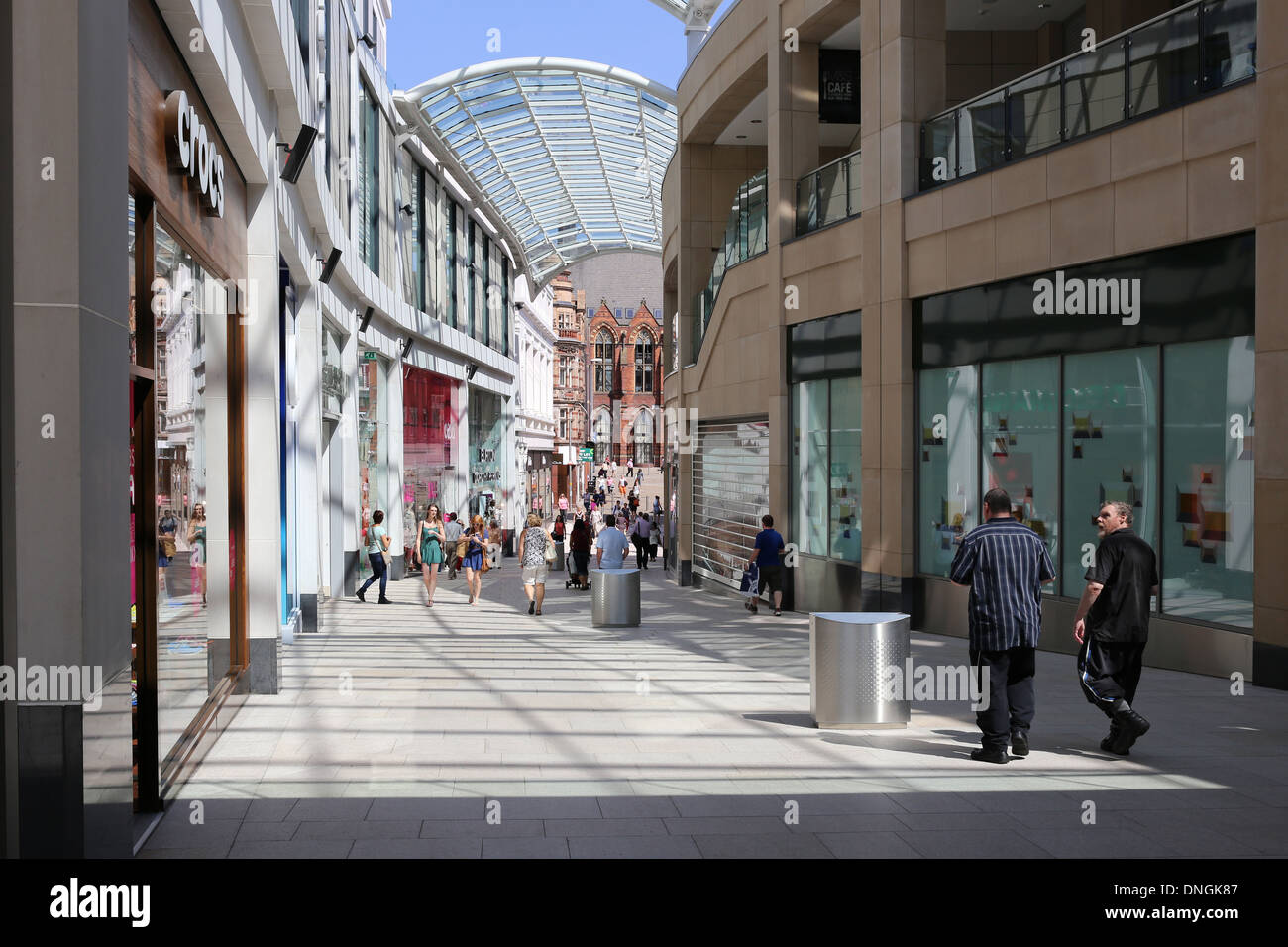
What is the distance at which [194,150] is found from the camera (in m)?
7.45

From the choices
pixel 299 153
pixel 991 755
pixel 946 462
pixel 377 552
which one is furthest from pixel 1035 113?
pixel 377 552

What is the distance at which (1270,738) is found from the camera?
830 cm

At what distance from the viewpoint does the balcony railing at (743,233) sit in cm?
2130

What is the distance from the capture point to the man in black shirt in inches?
301

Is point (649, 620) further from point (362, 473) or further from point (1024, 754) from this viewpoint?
point (1024, 754)

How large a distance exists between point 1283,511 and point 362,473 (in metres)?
17.4

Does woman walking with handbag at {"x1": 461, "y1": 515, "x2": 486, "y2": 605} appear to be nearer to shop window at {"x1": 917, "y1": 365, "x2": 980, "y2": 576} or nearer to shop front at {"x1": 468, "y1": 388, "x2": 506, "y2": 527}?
shop window at {"x1": 917, "y1": 365, "x2": 980, "y2": 576}

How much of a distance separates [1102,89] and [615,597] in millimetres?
8417

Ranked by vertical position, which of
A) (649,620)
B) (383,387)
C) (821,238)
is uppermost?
(821,238)

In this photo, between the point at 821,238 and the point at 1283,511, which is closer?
the point at 1283,511

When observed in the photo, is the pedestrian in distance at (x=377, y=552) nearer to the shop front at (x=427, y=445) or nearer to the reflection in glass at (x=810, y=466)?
the shop front at (x=427, y=445)

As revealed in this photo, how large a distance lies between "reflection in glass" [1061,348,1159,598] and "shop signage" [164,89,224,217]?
868 cm
